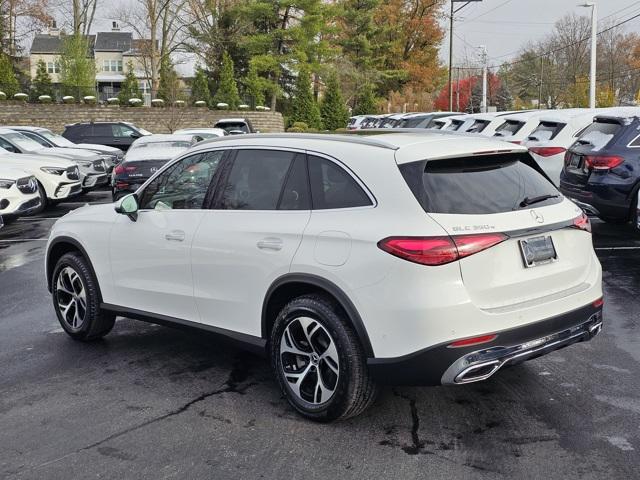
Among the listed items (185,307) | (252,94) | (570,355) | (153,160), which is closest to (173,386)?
(185,307)

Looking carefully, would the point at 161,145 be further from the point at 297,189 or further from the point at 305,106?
the point at 305,106

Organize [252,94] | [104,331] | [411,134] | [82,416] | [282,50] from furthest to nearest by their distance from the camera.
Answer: [282,50]
[252,94]
[104,331]
[411,134]
[82,416]

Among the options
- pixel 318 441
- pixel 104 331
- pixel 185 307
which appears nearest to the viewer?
pixel 318 441

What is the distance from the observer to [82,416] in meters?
4.63

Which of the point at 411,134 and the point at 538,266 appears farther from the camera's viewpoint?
the point at 411,134

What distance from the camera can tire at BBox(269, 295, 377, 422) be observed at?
13.8 feet

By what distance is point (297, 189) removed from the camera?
4645 mm

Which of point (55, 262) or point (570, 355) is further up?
point (55, 262)

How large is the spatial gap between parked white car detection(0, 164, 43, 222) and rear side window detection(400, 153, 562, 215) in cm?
993

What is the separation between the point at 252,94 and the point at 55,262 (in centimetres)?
4190

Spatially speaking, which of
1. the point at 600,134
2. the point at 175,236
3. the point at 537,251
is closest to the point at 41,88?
the point at 600,134

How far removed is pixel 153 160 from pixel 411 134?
11131 millimetres

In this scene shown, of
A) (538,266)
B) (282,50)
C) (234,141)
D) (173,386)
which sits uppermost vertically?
(282,50)

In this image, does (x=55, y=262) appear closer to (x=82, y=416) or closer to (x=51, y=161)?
(x=82, y=416)
